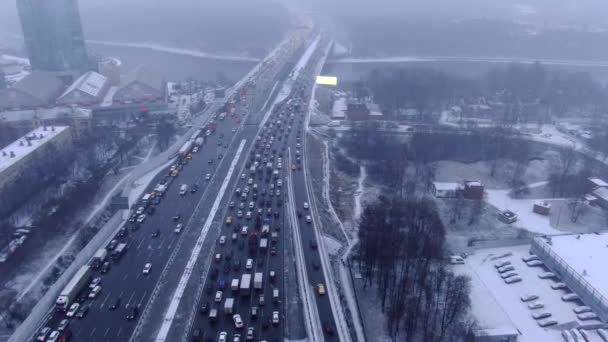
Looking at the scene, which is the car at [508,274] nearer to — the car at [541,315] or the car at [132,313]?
the car at [541,315]

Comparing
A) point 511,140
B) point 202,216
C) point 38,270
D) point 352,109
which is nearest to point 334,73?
point 352,109

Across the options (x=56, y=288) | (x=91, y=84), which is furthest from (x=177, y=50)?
(x=56, y=288)

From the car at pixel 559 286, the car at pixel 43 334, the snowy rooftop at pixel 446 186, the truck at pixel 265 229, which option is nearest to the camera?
the car at pixel 43 334

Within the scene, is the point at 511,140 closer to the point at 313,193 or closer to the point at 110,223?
the point at 313,193

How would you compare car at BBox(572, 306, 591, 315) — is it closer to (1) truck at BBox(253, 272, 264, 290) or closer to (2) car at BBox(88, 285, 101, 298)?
(1) truck at BBox(253, 272, 264, 290)

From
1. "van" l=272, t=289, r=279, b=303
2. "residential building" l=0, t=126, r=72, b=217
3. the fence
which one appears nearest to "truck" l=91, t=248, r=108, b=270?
"van" l=272, t=289, r=279, b=303

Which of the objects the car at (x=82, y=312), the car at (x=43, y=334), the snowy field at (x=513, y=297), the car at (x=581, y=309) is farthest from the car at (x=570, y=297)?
the car at (x=43, y=334)

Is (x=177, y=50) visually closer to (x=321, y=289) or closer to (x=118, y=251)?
(x=118, y=251)
